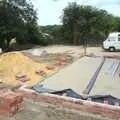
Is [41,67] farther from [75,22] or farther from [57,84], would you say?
[75,22]

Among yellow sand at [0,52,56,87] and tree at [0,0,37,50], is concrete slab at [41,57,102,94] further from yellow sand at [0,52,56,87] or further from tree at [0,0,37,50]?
tree at [0,0,37,50]

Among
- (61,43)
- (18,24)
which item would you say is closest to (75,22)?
(61,43)

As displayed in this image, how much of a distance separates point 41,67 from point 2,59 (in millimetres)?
1974

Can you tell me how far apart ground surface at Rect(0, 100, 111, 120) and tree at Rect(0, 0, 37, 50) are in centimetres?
2129

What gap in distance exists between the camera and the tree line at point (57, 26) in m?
28.5

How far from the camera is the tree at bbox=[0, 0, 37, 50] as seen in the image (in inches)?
1107

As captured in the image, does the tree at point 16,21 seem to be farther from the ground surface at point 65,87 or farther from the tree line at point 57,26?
the ground surface at point 65,87

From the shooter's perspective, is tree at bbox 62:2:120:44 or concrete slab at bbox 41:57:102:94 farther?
tree at bbox 62:2:120:44

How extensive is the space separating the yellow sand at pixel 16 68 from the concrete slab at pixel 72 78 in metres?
0.88

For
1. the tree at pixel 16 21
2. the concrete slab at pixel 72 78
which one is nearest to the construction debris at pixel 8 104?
the concrete slab at pixel 72 78

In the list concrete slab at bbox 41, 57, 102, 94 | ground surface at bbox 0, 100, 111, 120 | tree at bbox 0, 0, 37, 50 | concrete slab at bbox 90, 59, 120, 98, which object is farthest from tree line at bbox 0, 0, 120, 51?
ground surface at bbox 0, 100, 111, 120

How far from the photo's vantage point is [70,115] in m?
6.72

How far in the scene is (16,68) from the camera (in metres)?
14.4

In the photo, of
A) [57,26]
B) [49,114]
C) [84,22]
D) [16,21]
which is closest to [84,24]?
[84,22]
